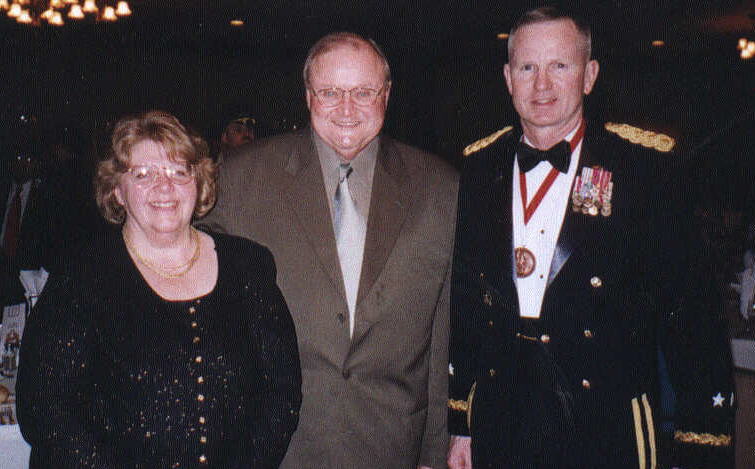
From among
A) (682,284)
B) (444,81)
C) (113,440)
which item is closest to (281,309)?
(113,440)

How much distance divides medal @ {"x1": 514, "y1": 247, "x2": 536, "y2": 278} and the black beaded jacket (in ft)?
2.32

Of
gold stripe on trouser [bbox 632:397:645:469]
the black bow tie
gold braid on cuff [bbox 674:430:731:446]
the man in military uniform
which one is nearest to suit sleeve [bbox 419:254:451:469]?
the man in military uniform

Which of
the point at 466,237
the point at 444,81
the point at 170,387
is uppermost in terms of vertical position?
the point at 444,81

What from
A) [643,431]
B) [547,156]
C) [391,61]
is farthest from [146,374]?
[391,61]

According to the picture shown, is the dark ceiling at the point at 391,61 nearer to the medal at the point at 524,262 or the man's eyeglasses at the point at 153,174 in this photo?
the medal at the point at 524,262

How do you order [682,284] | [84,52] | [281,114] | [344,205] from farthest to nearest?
1. [281,114]
2. [84,52]
3. [344,205]
4. [682,284]

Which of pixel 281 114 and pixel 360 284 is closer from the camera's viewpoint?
pixel 360 284

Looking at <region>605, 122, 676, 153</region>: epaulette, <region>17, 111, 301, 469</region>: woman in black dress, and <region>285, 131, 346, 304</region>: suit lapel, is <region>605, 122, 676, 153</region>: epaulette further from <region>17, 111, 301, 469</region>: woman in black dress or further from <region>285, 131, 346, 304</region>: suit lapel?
<region>17, 111, 301, 469</region>: woman in black dress

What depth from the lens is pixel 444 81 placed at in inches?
511

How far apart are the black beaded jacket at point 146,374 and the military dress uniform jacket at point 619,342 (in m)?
0.69

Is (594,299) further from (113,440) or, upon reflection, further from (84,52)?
(84,52)

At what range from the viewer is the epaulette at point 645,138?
1941 millimetres

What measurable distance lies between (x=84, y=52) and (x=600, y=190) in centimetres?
1083

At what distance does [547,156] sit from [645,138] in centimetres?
30
